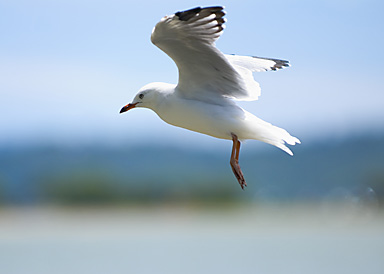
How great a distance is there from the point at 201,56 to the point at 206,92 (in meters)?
0.41

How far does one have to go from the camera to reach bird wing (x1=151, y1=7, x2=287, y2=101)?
241 inches

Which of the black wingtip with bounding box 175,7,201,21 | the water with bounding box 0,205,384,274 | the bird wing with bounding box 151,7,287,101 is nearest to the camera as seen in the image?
the black wingtip with bounding box 175,7,201,21

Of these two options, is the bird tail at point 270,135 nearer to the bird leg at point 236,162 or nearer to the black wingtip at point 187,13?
the bird leg at point 236,162

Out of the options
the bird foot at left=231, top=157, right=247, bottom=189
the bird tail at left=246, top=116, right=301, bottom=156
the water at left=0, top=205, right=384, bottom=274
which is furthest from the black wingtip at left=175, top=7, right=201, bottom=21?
the water at left=0, top=205, right=384, bottom=274

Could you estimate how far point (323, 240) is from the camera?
42531 mm

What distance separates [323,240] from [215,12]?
123 feet

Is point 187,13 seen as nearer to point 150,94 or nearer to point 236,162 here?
point 150,94

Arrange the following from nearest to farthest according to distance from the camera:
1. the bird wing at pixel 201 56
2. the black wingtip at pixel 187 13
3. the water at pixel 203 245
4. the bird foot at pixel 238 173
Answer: the black wingtip at pixel 187 13, the bird wing at pixel 201 56, the bird foot at pixel 238 173, the water at pixel 203 245

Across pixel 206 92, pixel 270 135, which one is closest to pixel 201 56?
pixel 206 92

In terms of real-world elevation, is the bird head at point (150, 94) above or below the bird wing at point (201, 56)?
below

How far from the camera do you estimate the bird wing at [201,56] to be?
612 centimetres

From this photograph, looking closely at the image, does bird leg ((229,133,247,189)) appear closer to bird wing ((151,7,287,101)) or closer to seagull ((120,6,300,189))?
seagull ((120,6,300,189))

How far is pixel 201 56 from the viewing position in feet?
21.0

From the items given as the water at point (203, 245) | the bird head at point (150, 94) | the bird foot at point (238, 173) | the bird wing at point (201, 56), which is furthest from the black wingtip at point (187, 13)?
the water at point (203, 245)
